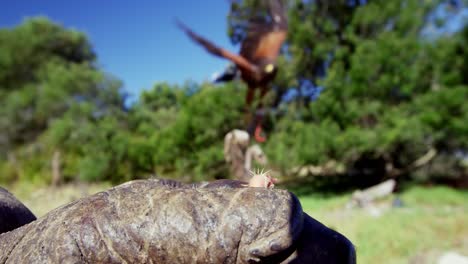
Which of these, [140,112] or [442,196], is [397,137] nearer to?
[442,196]

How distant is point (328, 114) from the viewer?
1396 centimetres

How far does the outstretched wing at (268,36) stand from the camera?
6.00 m

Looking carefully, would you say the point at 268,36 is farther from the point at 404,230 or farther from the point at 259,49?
the point at 404,230

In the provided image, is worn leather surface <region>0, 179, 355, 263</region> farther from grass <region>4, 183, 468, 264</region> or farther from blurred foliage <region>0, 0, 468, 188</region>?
blurred foliage <region>0, 0, 468, 188</region>

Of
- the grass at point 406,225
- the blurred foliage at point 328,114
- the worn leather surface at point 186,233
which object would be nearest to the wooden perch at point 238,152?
the grass at point 406,225

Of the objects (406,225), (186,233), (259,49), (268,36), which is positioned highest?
(268,36)

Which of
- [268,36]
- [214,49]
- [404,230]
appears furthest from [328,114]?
[214,49]

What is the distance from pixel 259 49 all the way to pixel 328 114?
8607mm

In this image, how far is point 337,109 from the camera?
44.7 ft

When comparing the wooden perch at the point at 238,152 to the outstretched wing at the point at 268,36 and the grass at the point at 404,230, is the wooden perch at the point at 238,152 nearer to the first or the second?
the outstretched wing at the point at 268,36

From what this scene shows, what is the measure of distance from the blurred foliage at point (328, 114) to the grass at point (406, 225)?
198 cm

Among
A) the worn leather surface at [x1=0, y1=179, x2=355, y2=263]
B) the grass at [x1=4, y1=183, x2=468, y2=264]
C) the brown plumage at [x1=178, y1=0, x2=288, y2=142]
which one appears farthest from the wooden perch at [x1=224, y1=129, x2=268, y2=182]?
the worn leather surface at [x1=0, y1=179, x2=355, y2=263]

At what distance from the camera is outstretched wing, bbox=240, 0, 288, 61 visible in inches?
236

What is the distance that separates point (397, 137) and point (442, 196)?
2.30 m
